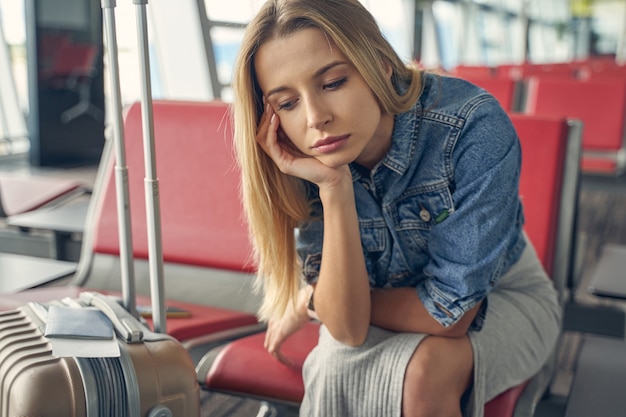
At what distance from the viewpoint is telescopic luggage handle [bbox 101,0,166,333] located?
120 cm

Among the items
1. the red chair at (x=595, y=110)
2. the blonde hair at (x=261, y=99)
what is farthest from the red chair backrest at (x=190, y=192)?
the red chair at (x=595, y=110)

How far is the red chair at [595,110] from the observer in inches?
154

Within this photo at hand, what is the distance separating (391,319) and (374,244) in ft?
0.51

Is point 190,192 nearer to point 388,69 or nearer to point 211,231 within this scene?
point 211,231

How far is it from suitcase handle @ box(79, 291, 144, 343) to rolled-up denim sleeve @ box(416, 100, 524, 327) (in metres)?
0.50

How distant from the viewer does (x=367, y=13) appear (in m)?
1.21

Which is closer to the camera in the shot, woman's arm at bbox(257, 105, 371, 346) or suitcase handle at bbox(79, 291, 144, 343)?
suitcase handle at bbox(79, 291, 144, 343)

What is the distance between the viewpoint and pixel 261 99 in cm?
127

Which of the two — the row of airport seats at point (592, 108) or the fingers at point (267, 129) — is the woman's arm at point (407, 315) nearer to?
the fingers at point (267, 129)

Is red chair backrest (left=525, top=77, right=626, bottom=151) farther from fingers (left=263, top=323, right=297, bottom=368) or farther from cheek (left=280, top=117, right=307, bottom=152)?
cheek (left=280, top=117, right=307, bottom=152)

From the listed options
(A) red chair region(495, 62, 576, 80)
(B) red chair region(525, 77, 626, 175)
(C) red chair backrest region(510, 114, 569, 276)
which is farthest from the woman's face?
(A) red chair region(495, 62, 576, 80)

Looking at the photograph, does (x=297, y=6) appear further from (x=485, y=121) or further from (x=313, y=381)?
(x=313, y=381)

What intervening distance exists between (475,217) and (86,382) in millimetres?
670

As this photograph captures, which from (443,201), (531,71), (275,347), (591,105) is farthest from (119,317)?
(531,71)
